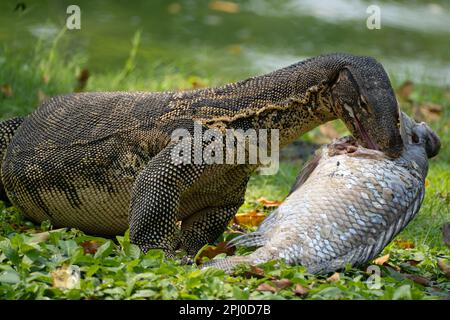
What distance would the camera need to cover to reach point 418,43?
1609cm

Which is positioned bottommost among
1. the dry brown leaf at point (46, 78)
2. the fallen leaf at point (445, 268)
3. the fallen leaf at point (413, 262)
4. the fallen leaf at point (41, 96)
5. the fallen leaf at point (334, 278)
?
the fallen leaf at point (413, 262)

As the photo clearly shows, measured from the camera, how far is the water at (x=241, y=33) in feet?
43.1

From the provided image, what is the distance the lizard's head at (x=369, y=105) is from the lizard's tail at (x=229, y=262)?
1077mm

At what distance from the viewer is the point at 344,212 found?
17.5 ft

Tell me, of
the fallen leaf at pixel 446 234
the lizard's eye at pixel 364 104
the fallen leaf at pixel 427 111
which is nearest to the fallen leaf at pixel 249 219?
the lizard's eye at pixel 364 104

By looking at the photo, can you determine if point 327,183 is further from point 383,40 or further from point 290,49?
point 383,40

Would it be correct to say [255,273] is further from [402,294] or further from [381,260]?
[381,260]

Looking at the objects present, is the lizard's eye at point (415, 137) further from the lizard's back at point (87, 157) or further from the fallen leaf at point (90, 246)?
the fallen leaf at point (90, 246)

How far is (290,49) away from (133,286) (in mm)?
10325

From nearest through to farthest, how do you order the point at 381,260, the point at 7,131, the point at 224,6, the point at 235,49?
the point at 381,260 < the point at 7,131 < the point at 235,49 < the point at 224,6

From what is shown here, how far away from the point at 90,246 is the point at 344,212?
4.98 feet

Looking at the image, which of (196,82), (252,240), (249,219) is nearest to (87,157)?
(252,240)

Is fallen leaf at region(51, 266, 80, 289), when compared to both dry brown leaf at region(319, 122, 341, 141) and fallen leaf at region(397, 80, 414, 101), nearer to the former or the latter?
dry brown leaf at region(319, 122, 341, 141)
